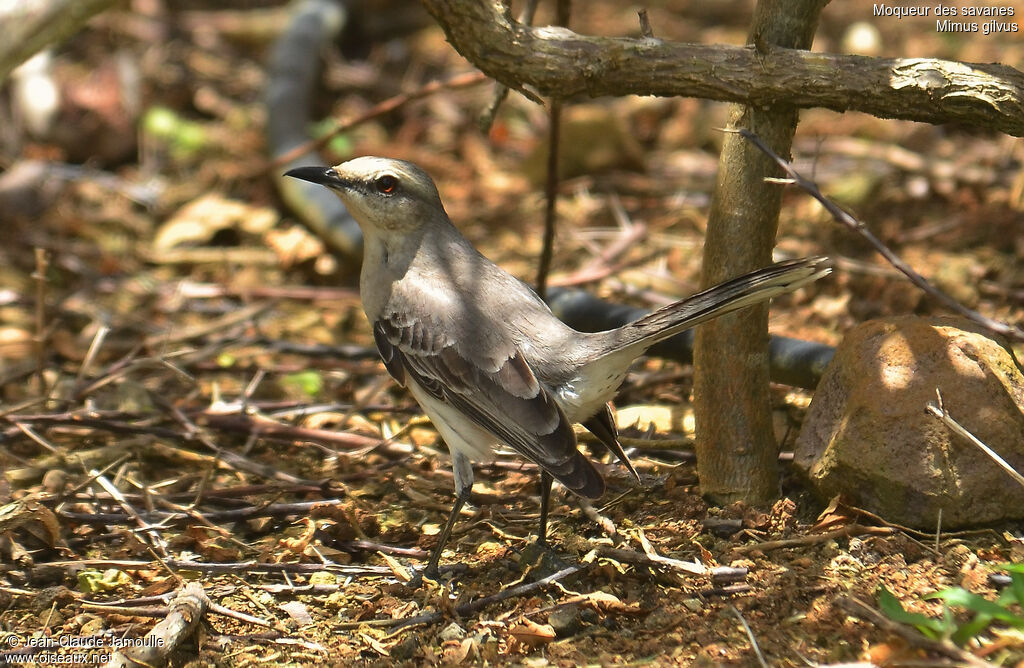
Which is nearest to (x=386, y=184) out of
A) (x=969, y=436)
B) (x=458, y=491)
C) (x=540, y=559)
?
(x=458, y=491)

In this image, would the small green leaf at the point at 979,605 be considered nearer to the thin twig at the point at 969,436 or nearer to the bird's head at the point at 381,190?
the thin twig at the point at 969,436

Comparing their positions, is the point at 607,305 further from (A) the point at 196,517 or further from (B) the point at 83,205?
(B) the point at 83,205

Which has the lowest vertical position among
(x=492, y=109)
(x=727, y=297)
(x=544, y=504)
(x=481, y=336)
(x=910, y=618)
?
(x=544, y=504)

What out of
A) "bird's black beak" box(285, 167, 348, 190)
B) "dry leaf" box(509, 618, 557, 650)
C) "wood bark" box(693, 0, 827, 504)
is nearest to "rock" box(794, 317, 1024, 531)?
"wood bark" box(693, 0, 827, 504)

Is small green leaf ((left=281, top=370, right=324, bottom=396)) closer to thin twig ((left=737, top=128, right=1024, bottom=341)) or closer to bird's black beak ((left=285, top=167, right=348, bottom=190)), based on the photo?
bird's black beak ((left=285, top=167, right=348, bottom=190))

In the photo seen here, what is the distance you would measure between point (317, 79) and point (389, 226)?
16.7ft

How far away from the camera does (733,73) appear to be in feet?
11.9

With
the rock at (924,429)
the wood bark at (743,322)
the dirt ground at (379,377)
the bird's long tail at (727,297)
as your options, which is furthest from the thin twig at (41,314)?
the rock at (924,429)

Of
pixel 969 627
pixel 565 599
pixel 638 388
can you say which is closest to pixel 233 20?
pixel 638 388

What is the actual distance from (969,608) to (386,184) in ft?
9.58

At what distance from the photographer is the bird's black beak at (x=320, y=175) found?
14.6 ft

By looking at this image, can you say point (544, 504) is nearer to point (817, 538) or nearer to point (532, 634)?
point (532, 634)

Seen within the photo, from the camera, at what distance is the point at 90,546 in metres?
4.26

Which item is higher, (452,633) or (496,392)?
(496,392)
